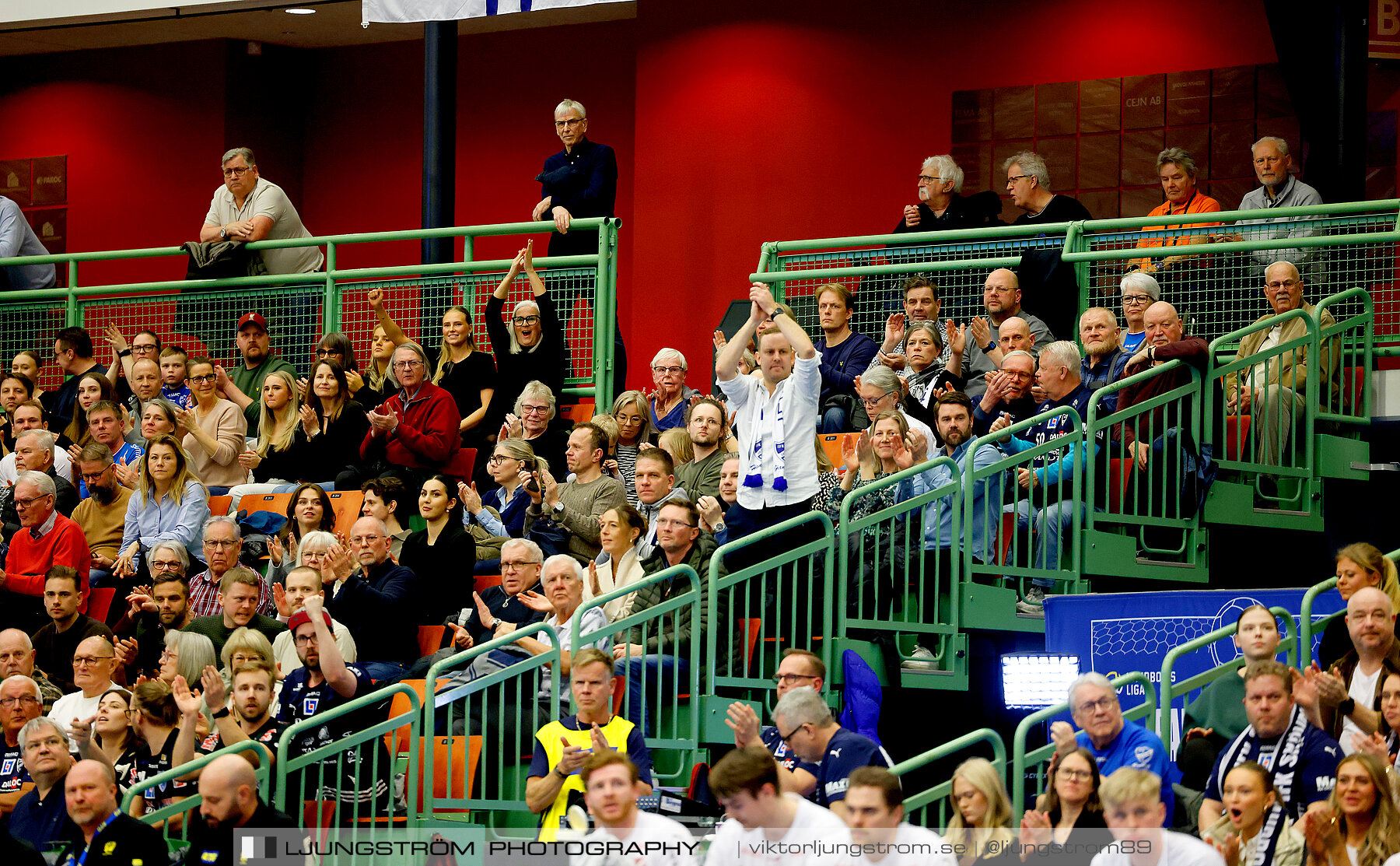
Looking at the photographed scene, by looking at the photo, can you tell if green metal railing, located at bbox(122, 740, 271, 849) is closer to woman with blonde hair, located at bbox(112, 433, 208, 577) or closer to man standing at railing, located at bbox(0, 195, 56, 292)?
woman with blonde hair, located at bbox(112, 433, 208, 577)

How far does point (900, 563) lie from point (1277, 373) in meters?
2.31

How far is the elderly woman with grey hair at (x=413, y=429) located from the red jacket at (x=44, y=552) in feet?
4.98

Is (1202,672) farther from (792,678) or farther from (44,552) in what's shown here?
(44,552)

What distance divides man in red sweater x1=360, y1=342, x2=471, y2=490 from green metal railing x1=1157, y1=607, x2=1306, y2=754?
448 centimetres

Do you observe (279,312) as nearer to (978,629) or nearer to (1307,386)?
(978,629)

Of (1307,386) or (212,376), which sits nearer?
(1307,386)

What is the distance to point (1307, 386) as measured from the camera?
9.59 m

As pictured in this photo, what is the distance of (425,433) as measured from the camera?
10.7m

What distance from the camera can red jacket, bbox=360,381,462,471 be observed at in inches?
420

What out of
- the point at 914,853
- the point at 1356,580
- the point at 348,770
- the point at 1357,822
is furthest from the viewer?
the point at 348,770

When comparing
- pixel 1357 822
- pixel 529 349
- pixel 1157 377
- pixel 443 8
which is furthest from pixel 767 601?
pixel 443 8

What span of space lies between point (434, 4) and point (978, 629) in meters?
5.91

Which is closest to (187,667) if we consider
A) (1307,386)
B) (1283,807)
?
(1283,807)

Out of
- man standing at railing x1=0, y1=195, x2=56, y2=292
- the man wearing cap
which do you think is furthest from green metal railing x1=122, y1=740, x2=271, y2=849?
man standing at railing x1=0, y1=195, x2=56, y2=292
